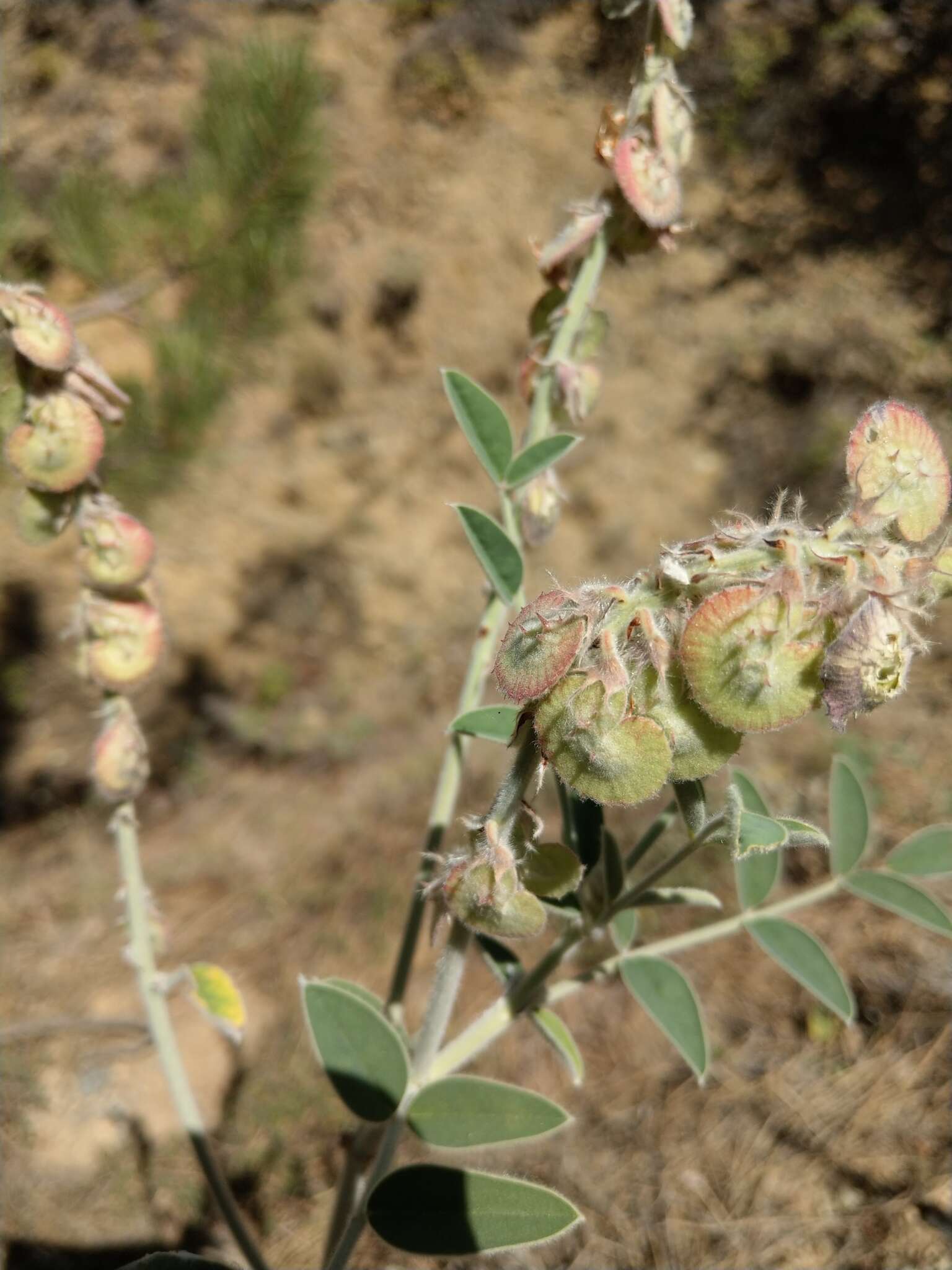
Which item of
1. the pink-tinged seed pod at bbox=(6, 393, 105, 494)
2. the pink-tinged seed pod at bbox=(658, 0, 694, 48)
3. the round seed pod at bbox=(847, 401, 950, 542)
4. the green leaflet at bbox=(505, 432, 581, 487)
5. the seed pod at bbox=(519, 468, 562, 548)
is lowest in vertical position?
the seed pod at bbox=(519, 468, 562, 548)

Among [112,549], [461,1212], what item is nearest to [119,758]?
[112,549]

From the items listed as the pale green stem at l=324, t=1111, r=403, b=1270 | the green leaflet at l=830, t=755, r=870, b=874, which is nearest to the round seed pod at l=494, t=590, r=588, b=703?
the pale green stem at l=324, t=1111, r=403, b=1270

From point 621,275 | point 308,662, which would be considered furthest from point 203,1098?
point 621,275

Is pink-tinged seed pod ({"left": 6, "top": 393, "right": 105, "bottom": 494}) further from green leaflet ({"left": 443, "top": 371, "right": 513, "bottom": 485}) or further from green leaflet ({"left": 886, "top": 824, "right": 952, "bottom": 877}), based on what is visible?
green leaflet ({"left": 886, "top": 824, "right": 952, "bottom": 877})

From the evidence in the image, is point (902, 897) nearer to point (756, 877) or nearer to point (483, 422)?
point (756, 877)

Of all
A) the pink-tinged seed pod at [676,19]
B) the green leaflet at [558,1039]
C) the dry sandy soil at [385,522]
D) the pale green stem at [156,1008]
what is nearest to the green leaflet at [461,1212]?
the green leaflet at [558,1039]

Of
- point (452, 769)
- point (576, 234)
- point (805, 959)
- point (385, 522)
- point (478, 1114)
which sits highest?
point (576, 234)
